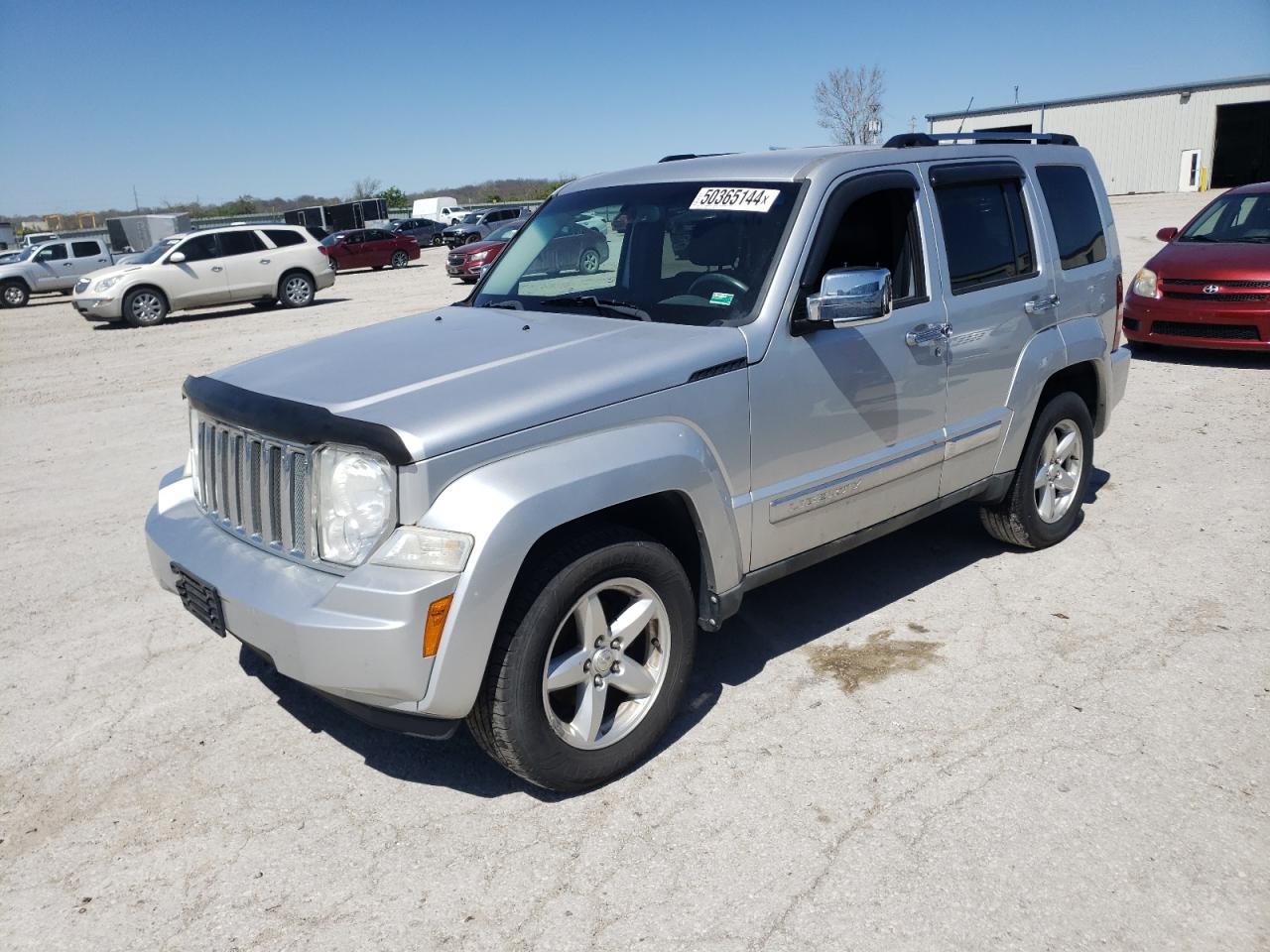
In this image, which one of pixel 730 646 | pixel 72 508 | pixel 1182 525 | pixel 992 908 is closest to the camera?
pixel 992 908

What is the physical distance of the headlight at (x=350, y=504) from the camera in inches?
116

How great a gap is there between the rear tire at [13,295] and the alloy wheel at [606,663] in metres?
Answer: 29.8

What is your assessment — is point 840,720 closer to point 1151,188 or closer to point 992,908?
point 992,908

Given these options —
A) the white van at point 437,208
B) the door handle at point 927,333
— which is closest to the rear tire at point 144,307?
the door handle at point 927,333

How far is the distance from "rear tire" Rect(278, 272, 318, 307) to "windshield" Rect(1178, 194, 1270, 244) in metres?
16.1

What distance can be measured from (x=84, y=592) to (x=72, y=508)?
1833 mm

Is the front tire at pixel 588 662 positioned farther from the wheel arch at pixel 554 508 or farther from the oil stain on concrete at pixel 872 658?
the oil stain on concrete at pixel 872 658

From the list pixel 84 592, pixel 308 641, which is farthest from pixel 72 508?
pixel 308 641

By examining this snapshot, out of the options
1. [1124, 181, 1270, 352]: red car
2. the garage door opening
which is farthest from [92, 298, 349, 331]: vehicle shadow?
the garage door opening

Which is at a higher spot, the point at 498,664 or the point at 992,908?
the point at 498,664

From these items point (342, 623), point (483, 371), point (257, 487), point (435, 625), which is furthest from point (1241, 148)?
point (342, 623)

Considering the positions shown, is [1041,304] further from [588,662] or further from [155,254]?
[155,254]

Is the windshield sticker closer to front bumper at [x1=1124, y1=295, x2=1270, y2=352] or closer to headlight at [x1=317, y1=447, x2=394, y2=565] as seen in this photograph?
headlight at [x1=317, y1=447, x2=394, y2=565]

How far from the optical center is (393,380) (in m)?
3.31
